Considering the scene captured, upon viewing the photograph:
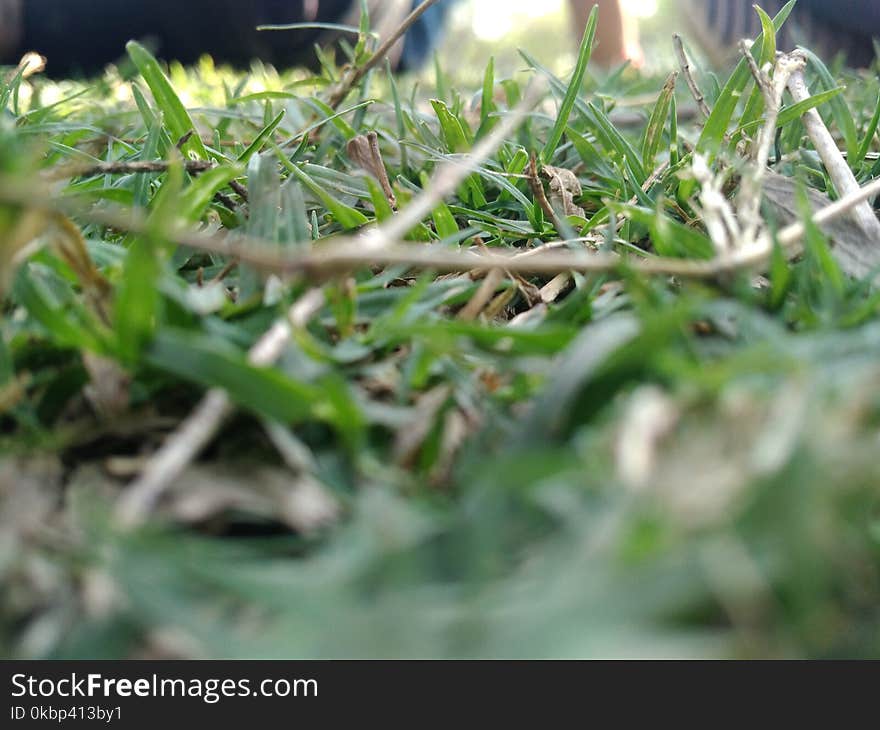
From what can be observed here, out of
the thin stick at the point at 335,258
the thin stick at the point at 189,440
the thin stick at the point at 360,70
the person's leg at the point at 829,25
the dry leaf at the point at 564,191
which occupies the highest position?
the person's leg at the point at 829,25

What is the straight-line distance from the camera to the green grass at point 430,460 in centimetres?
32

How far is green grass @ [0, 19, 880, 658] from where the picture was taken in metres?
0.32

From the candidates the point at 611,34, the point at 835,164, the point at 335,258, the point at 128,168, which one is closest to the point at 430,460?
the point at 335,258

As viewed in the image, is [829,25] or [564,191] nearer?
[564,191]

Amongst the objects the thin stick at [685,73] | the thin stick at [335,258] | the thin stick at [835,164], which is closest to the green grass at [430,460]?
the thin stick at [335,258]

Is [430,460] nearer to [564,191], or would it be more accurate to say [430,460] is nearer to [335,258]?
[335,258]

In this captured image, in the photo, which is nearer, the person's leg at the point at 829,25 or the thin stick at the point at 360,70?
the thin stick at the point at 360,70

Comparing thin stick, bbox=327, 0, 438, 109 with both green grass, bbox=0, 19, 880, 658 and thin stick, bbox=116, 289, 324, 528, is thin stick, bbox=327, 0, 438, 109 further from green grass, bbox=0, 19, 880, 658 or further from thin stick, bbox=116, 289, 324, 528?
thin stick, bbox=116, 289, 324, 528

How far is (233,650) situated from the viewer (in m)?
0.32

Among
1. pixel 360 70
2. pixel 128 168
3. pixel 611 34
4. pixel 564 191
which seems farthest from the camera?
pixel 611 34

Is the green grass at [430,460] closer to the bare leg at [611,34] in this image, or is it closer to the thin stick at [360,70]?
the thin stick at [360,70]

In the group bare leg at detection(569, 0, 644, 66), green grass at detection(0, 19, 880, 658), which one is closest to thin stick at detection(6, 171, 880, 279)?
green grass at detection(0, 19, 880, 658)

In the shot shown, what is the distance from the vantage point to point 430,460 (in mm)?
452

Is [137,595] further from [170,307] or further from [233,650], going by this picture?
[170,307]
